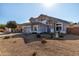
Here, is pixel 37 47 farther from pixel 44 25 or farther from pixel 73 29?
pixel 73 29

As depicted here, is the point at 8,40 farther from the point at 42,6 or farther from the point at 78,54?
the point at 78,54

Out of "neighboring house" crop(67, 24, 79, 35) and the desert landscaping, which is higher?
"neighboring house" crop(67, 24, 79, 35)

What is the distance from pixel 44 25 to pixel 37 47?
30cm

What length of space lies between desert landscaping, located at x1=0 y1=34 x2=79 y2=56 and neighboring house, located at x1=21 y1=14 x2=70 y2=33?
0.11m

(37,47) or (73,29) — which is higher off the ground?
(73,29)

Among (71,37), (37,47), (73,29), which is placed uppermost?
(73,29)

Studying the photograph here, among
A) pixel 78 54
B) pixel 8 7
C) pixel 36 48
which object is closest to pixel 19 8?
pixel 8 7

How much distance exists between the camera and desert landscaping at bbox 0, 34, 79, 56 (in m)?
3.44

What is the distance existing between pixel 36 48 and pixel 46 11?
0.50m

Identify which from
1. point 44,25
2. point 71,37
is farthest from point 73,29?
point 44,25

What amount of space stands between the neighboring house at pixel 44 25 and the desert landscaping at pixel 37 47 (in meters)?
0.11

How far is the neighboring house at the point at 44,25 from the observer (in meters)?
3.47

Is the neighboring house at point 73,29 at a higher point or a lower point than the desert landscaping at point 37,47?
higher

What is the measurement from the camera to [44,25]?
348 cm
